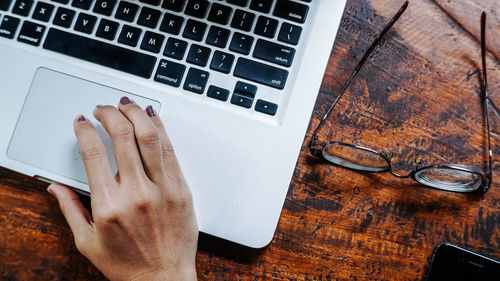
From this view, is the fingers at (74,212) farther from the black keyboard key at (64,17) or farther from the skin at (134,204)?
the black keyboard key at (64,17)

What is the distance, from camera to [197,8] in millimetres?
535

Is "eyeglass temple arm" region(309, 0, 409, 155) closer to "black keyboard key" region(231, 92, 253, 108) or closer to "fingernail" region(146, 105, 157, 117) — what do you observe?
"black keyboard key" region(231, 92, 253, 108)

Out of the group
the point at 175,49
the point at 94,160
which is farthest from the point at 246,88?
the point at 94,160

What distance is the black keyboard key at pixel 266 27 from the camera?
523 mm

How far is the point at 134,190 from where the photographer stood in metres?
0.50

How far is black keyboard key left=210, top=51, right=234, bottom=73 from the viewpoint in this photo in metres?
0.52

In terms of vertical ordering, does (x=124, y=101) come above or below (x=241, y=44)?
below

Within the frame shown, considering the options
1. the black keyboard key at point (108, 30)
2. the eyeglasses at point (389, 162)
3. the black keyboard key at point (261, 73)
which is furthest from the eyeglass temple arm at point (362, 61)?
the black keyboard key at point (108, 30)

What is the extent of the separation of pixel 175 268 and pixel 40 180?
240 millimetres

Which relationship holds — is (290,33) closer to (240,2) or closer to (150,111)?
(240,2)

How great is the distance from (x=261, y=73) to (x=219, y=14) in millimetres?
102

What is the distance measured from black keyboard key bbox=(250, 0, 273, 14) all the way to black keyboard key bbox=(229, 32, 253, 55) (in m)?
0.04

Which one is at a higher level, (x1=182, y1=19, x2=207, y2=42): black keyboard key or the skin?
(x1=182, y1=19, x2=207, y2=42): black keyboard key

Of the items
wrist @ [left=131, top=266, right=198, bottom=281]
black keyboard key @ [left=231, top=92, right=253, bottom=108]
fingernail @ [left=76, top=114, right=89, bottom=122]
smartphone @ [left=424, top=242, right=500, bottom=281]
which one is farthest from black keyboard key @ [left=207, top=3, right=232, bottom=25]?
smartphone @ [left=424, top=242, right=500, bottom=281]
